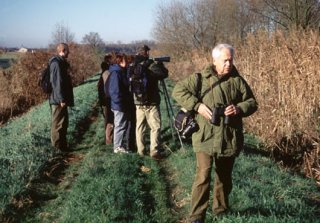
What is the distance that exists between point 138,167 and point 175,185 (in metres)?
1.20

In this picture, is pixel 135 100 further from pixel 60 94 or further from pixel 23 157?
pixel 23 157

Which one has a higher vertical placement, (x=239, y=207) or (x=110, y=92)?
(x=110, y=92)

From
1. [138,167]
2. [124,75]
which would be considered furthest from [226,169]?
[124,75]

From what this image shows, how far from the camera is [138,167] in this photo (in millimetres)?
8719

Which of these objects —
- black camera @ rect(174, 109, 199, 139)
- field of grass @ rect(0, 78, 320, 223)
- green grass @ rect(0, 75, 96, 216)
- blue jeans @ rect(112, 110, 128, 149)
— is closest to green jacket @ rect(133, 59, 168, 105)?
blue jeans @ rect(112, 110, 128, 149)

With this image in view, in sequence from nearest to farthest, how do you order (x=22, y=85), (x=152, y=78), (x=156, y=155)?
(x=152, y=78)
(x=156, y=155)
(x=22, y=85)

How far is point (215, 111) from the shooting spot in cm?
518

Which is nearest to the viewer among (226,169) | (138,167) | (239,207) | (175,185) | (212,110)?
(212,110)

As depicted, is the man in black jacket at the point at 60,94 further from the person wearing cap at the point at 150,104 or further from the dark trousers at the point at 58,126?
the person wearing cap at the point at 150,104

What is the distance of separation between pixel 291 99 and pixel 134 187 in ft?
15.9

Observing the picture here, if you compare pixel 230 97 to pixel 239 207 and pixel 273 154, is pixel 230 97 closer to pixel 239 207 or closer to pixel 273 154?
pixel 239 207

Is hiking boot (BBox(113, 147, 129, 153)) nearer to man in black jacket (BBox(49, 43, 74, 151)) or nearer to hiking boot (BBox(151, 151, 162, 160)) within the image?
hiking boot (BBox(151, 151, 162, 160))

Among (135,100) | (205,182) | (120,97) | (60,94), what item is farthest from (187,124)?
(60,94)

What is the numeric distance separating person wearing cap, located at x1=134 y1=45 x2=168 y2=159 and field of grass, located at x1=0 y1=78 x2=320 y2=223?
359mm
